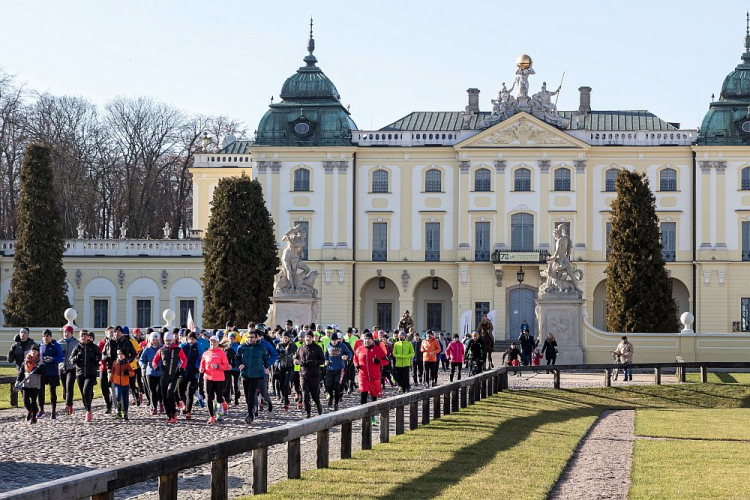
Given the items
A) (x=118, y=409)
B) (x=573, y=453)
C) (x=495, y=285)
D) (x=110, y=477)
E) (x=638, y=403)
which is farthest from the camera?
(x=495, y=285)

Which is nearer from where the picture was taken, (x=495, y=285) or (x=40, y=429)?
(x=40, y=429)

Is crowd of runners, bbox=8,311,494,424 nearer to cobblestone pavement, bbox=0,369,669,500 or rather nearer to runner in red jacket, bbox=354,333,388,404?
runner in red jacket, bbox=354,333,388,404

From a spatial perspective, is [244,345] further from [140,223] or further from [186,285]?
[140,223]

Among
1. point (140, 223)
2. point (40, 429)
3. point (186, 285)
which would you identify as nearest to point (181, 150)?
point (140, 223)

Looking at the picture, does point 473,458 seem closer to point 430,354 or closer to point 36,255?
point 430,354

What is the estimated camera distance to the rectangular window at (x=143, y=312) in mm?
63594

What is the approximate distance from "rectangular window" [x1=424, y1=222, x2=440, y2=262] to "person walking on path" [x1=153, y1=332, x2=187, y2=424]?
4195 centimetres

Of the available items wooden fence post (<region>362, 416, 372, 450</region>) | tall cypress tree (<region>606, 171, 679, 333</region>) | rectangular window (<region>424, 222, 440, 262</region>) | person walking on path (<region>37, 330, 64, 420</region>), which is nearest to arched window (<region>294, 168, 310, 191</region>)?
rectangular window (<region>424, 222, 440, 262</region>)

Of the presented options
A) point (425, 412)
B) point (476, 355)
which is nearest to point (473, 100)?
point (476, 355)

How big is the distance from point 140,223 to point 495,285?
21.4 meters

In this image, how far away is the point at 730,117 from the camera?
6259cm

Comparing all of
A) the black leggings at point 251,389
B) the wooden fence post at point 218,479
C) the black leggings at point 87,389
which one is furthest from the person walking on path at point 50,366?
the wooden fence post at point 218,479

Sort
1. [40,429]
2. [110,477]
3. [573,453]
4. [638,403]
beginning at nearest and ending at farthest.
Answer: [110,477], [573,453], [40,429], [638,403]

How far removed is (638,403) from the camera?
29375 millimetres
